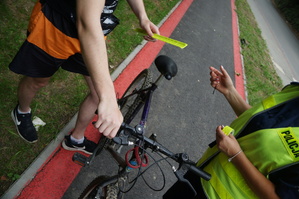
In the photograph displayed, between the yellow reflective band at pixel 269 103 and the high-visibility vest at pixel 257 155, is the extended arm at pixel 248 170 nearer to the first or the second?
the high-visibility vest at pixel 257 155

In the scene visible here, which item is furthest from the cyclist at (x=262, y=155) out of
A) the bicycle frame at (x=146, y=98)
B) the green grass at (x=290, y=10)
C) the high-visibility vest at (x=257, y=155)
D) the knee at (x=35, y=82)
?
the green grass at (x=290, y=10)

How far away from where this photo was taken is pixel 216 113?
479 centimetres

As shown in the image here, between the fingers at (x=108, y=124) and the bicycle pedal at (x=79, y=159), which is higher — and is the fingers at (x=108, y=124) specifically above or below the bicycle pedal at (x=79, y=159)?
above

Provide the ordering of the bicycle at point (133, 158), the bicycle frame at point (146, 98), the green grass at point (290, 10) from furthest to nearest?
the green grass at point (290, 10)
the bicycle frame at point (146, 98)
the bicycle at point (133, 158)

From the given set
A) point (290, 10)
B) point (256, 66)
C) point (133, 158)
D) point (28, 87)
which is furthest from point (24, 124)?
point (290, 10)

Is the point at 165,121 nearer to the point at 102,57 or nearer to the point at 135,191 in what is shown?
the point at 135,191

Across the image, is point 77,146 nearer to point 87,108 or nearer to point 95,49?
point 87,108

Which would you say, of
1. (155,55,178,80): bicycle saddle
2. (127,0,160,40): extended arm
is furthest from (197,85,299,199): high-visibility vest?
(127,0,160,40): extended arm

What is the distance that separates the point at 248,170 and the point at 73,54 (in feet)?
5.26

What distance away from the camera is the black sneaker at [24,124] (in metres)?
2.44

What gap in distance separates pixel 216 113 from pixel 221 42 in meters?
3.65

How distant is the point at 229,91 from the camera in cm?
208

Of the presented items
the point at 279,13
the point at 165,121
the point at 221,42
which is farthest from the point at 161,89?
the point at 279,13

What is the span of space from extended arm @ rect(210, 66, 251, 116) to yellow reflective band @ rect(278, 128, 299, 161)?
2.20ft
